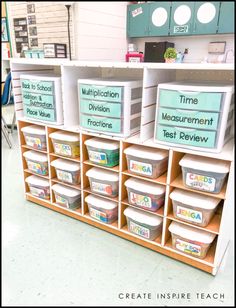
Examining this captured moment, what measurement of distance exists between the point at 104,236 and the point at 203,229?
771 millimetres

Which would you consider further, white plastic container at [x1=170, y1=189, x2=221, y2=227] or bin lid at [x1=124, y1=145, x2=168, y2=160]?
bin lid at [x1=124, y1=145, x2=168, y2=160]

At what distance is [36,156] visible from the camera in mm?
2309

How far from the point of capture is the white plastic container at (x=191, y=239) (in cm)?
162

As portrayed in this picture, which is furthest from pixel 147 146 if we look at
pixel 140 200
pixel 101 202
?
pixel 101 202

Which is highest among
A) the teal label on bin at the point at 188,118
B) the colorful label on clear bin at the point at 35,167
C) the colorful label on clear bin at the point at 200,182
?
the teal label on bin at the point at 188,118

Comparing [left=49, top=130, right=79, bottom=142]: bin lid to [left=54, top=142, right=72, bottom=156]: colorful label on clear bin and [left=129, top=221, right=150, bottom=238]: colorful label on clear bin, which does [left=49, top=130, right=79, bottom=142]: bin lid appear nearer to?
[left=54, top=142, right=72, bottom=156]: colorful label on clear bin

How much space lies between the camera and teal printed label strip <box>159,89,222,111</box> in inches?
54.1

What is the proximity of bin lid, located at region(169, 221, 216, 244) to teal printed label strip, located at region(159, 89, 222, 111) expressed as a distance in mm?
768

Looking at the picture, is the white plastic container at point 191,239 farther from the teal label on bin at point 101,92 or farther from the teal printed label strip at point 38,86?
the teal printed label strip at point 38,86

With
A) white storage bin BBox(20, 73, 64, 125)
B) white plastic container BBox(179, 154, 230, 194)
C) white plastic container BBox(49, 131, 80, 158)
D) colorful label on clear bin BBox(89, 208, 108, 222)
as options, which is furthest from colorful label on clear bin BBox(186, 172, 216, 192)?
white storage bin BBox(20, 73, 64, 125)

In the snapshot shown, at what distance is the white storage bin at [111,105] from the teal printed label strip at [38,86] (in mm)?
266

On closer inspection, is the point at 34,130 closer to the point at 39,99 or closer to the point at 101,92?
the point at 39,99

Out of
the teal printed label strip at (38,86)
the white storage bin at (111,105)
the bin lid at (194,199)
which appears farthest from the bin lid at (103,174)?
the teal printed label strip at (38,86)

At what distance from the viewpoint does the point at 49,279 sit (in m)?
1.61
